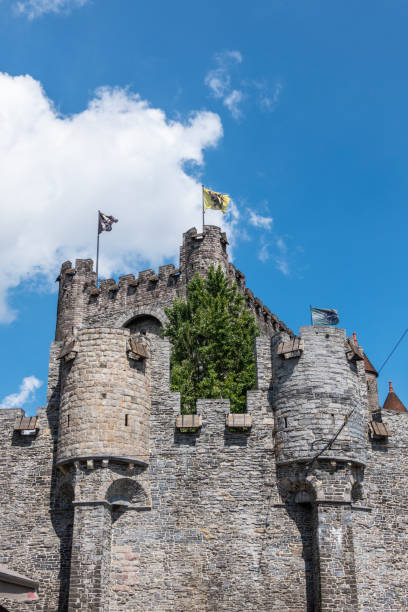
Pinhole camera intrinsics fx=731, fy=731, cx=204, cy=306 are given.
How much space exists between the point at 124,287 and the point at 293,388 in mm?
22389

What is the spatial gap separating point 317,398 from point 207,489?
14.2ft

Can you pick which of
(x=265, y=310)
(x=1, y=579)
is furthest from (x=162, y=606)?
(x=265, y=310)

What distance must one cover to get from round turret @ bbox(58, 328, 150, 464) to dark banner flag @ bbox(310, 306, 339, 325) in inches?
226

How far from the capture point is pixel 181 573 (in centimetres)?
2131

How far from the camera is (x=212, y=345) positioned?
3027 cm

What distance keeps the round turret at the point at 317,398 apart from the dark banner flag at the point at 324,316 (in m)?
1.08

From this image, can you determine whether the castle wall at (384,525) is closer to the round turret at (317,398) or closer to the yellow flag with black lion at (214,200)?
the round turret at (317,398)

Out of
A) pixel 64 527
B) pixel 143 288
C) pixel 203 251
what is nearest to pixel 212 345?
pixel 203 251

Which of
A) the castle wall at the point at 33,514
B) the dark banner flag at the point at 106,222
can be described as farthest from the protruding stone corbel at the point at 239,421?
the dark banner flag at the point at 106,222

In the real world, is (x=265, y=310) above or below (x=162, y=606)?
above

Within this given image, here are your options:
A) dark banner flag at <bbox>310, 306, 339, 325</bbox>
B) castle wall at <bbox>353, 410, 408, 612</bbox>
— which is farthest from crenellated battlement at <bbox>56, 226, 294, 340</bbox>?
castle wall at <bbox>353, 410, 408, 612</bbox>

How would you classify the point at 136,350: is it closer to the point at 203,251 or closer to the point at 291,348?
the point at 291,348

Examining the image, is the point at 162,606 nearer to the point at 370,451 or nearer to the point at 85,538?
the point at 85,538

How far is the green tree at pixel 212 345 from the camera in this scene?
2816cm
